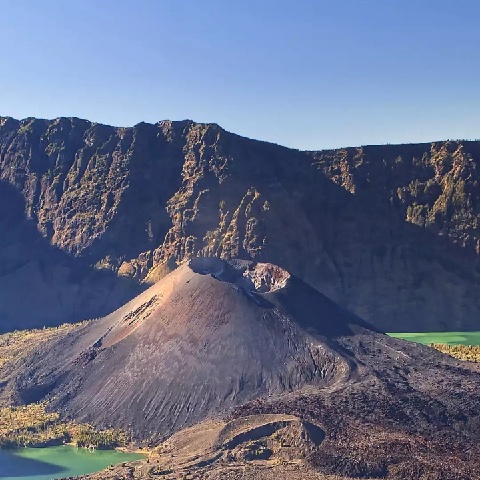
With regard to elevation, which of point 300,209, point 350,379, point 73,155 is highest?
point 73,155

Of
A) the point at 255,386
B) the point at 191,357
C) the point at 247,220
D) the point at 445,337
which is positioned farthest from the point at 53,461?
the point at 247,220

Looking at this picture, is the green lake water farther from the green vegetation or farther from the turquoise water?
the turquoise water

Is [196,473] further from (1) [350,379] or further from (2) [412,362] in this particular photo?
(2) [412,362]

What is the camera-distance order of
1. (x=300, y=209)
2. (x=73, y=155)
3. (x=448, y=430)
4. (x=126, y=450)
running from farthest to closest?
1. (x=73, y=155)
2. (x=300, y=209)
3. (x=126, y=450)
4. (x=448, y=430)

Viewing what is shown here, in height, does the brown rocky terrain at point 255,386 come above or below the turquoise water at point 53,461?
above

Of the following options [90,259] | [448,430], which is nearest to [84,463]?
[448,430]

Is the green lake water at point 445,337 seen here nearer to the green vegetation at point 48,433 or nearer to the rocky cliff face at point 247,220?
the rocky cliff face at point 247,220

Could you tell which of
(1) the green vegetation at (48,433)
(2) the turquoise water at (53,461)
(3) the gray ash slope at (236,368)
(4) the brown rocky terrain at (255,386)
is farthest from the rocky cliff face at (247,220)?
(2) the turquoise water at (53,461)
